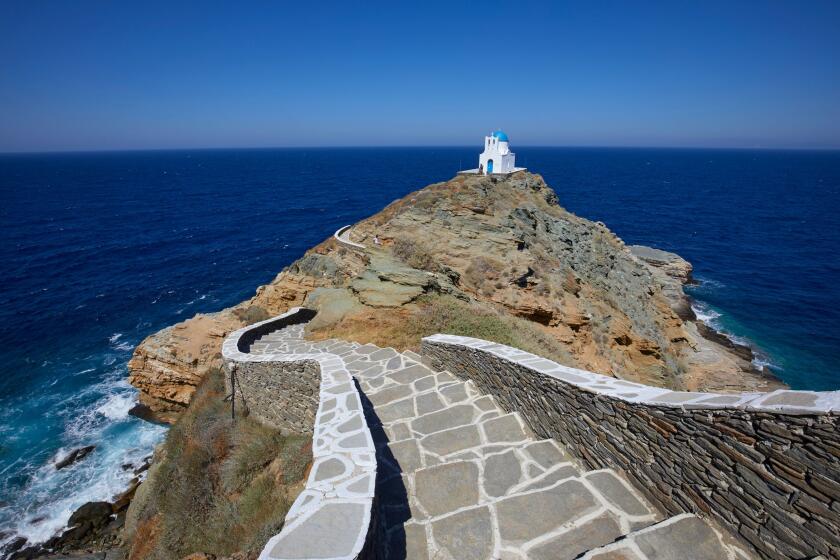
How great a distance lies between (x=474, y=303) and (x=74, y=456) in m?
16.5

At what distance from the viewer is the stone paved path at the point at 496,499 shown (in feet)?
12.0

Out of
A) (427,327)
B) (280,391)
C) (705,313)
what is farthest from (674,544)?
(705,313)

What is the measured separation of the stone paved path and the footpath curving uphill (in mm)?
11

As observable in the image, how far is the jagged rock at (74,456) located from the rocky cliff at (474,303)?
8.38 feet

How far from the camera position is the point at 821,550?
9.65ft

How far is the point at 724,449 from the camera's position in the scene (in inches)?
139

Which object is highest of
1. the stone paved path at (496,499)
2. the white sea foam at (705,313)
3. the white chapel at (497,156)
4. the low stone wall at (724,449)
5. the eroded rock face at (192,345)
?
the white chapel at (497,156)

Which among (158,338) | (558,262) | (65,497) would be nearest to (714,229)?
(558,262)

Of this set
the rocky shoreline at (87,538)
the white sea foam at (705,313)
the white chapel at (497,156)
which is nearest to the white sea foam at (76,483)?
the rocky shoreline at (87,538)

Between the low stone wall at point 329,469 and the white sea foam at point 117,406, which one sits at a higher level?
the low stone wall at point 329,469

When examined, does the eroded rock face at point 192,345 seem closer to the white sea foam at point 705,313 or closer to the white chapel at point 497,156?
the white sea foam at point 705,313

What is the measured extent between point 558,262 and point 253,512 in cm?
1778

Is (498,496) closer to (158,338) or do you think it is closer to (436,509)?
(436,509)

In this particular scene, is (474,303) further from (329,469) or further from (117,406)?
(117,406)
